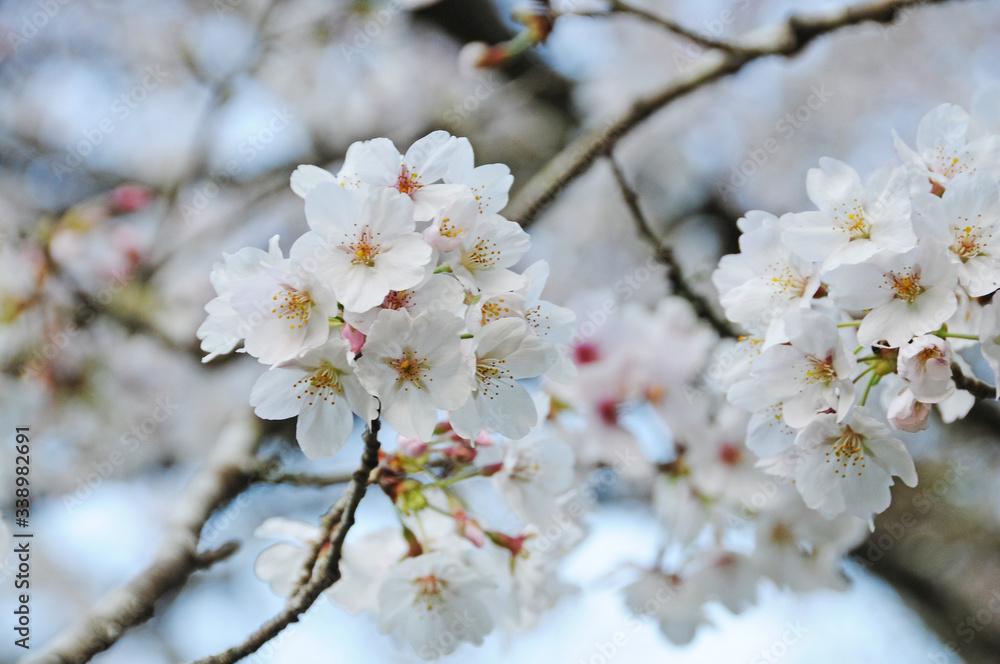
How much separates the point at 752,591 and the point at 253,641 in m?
1.23

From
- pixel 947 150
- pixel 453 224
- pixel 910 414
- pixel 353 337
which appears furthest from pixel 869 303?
→ pixel 353 337

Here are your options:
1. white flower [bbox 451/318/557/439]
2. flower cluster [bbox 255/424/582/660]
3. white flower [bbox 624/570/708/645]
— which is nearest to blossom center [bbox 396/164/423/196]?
white flower [bbox 451/318/557/439]

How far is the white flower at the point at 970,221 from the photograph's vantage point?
2.75 feet

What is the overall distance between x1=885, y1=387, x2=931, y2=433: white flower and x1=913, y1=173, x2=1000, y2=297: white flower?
0.46 ft

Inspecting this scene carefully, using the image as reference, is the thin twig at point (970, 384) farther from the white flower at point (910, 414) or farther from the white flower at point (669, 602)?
the white flower at point (669, 602)

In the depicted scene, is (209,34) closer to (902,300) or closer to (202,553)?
(202,553)

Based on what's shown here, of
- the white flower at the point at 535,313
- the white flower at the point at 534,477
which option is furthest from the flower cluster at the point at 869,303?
the white flower at the point at 534,477

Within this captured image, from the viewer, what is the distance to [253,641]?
0.93 metres

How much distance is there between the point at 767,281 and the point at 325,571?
721 millimetres

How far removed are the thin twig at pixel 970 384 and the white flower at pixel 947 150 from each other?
0.79ft

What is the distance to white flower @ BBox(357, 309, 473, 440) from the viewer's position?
77cm

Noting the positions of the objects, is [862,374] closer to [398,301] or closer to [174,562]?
[398,301]

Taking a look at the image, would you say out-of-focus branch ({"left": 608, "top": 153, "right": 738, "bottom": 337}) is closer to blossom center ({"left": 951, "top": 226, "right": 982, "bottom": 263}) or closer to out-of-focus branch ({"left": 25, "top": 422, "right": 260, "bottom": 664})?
blossom center ({"left": 951, "top": 226, "right": 982, "bottom": 263})

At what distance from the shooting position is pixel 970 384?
903 millimetres
